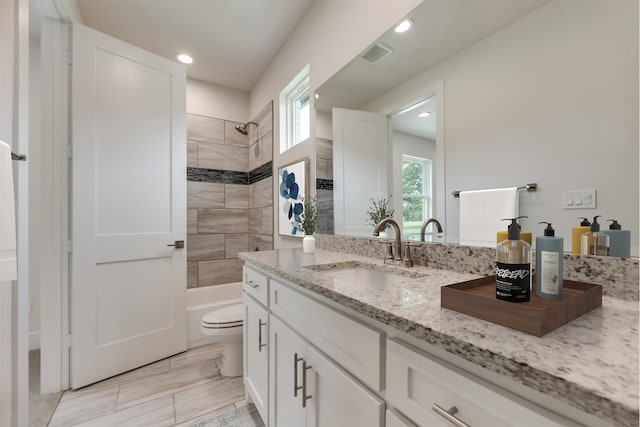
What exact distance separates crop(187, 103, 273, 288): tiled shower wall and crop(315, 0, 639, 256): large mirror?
5.38ft

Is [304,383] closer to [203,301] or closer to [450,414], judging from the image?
[450,414]

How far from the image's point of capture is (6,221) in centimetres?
82

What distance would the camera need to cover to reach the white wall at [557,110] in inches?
27.3

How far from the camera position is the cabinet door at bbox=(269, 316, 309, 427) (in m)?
0.98

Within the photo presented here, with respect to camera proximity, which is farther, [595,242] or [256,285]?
[256,285]

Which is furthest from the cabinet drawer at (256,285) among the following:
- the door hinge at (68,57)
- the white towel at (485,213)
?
the door hinge at (68,57)

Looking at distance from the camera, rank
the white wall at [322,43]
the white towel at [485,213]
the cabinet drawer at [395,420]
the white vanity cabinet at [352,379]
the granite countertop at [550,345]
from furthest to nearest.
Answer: the white wall at [322,43] → the white towel at [485,213] → the cabinet drawer at [395,420] → the white vanity cabinet at [352,379] → the granite countertop at [550,345]

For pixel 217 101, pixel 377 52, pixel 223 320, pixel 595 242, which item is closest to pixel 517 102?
pixel 595 242

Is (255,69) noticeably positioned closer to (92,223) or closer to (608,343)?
(92,223)

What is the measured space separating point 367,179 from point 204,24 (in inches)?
71.9

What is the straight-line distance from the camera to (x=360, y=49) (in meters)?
1.52

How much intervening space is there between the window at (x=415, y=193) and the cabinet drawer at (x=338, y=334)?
0.62m

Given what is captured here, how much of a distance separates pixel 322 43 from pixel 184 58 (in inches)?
59.4

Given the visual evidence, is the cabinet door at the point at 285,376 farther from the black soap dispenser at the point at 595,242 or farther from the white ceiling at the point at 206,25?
the white ceiling at the point at 206,25
